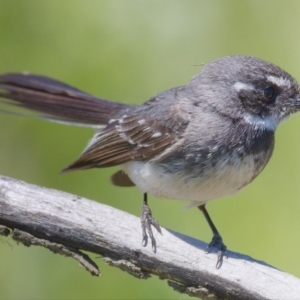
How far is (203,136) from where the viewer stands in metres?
4.26

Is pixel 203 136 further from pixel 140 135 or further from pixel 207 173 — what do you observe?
pixel 140 135

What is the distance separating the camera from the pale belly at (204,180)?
416cm

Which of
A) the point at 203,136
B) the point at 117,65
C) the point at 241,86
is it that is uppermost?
the point at 117,65

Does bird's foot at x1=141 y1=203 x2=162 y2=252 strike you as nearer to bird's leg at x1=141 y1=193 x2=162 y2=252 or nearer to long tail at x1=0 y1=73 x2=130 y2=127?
bird's leg at x1=141 y1=193 x2=162 y2=252

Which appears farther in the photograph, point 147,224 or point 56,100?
point 56,100

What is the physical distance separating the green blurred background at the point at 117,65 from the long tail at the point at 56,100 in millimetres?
70

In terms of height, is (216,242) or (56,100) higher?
(56,100)

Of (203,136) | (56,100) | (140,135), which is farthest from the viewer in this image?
(56,100)

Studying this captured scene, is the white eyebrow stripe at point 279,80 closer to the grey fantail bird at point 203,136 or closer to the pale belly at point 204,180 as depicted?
the grey fantail bird at point 203,136

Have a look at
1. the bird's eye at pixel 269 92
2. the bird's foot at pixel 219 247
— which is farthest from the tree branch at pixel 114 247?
the bird's eye at pixel 269 92

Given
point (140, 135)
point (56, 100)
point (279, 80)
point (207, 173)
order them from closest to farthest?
point (207, 173)
point (279, 80)
point (140, 135)
point (56, 100)

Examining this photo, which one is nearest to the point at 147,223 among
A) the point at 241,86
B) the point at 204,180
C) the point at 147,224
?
the point at 147,224

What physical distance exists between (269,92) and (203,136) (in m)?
0.46

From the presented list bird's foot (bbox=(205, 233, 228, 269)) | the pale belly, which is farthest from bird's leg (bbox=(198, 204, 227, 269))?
the pale belly
